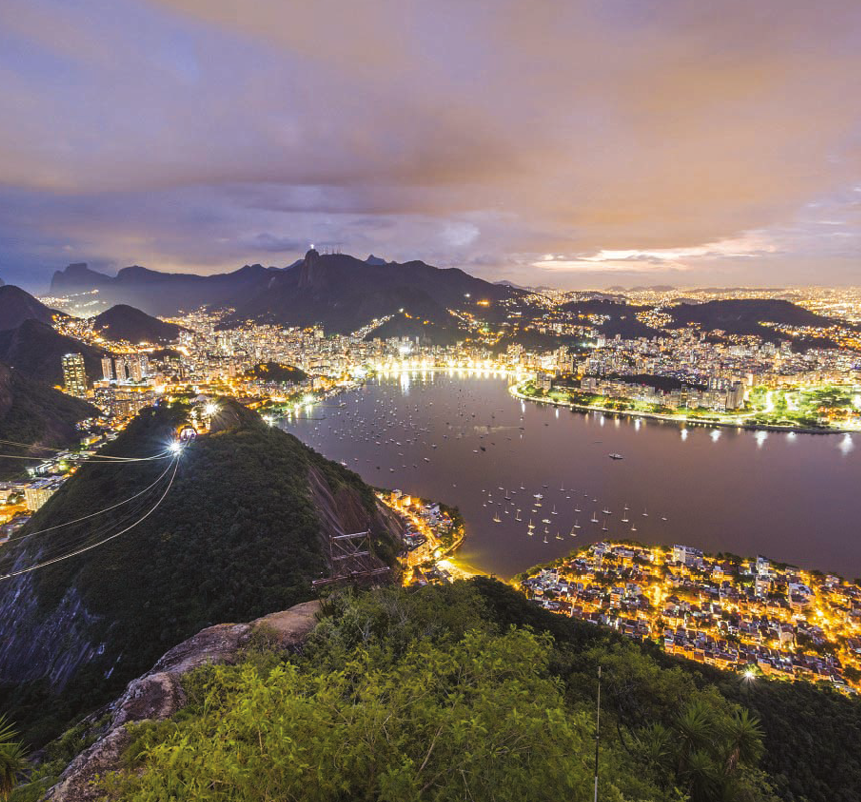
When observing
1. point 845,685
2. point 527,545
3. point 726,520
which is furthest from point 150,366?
point 845,685

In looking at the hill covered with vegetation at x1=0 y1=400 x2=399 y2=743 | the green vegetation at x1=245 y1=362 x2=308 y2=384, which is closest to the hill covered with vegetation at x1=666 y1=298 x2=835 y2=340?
the green vegetation at x1=245 y1=362 x2=308 y2=384

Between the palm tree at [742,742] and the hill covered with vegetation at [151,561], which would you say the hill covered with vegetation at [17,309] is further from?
the palm tree at [742,742]

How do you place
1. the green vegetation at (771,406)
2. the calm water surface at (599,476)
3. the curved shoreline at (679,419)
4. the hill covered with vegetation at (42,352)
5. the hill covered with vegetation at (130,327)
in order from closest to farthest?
the calm water surface at (599,476), the curved shoreline at (679,419), the green vegetation at (771,406), the hill covered with vegetation at (42,352), the hill covered with vegetation at (130,327)

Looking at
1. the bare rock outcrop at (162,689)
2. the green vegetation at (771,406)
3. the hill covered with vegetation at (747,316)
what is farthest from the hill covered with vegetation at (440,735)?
the hill covered with vegetation at (747,316)

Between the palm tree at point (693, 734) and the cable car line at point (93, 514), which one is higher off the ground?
the palm tree at point (693, 734)

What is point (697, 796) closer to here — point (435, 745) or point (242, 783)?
point (435, 745)

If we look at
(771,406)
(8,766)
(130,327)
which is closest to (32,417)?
(8,766)

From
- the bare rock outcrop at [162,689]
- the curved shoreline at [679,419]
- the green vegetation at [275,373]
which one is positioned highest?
the bare rock outcrop at [162,689]
